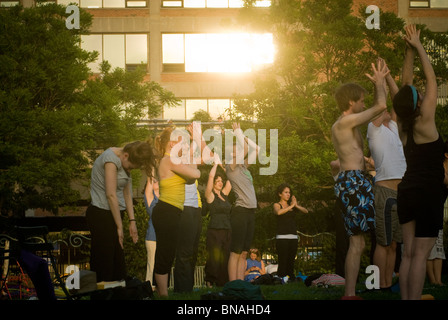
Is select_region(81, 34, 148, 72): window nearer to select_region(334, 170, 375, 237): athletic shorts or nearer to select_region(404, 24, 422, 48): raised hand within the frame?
select_region(334, 170, 375, 237): athletic shorts

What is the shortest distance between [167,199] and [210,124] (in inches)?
651

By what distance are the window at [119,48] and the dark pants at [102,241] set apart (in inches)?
1002

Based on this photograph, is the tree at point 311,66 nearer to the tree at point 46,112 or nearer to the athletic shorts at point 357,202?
the tree at point 46,112

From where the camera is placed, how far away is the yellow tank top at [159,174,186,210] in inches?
294

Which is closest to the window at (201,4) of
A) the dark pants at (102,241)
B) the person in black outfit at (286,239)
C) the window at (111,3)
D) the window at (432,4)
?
the window at (111,3)

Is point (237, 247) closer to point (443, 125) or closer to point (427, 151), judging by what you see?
point (427, 151)

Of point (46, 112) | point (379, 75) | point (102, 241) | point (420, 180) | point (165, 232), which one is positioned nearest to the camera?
point (420, 180)

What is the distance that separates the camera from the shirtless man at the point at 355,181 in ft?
19.9

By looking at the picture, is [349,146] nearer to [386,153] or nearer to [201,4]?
[386,153]

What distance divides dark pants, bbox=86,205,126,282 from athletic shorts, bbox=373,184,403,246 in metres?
2.75

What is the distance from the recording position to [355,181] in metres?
6.23

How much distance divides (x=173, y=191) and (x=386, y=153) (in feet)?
7.78

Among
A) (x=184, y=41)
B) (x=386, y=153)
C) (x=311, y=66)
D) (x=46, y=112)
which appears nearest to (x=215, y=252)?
(x=386, y=153)

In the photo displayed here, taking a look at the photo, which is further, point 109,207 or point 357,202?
point 109,207
